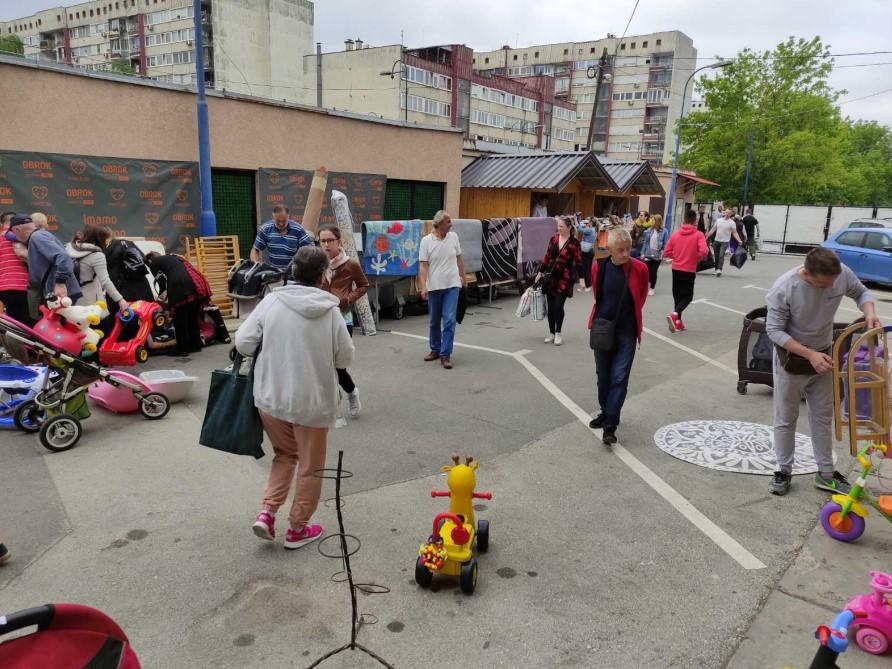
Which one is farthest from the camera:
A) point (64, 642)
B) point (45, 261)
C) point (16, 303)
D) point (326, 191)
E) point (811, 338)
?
point (326, 191)

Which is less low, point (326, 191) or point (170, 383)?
point (326, 191)

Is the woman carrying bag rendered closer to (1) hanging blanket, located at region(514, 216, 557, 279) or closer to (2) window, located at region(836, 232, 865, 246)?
(1) hanging blanket, located at region(514, 216, 557, 279)

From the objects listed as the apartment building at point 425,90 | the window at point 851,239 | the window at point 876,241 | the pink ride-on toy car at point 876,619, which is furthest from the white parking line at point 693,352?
the apartment building at point 425,90

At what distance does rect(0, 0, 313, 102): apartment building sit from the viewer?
54.8 m

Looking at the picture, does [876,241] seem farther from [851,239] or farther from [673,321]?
[673,321]

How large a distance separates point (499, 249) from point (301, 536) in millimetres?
10187

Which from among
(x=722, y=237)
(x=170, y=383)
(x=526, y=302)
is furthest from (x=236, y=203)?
(x=722, y=237)

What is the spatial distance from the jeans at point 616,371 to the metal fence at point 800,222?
2892 cm

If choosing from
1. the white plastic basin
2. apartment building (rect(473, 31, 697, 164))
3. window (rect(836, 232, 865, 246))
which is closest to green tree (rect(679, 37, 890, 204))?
window (rect(836, 232, 865, 246))

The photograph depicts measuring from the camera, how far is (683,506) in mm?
4375

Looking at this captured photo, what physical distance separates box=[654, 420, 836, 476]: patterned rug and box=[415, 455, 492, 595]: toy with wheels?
8.31 feet

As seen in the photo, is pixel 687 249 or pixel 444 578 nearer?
pixel 444 578

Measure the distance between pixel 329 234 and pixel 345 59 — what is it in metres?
54.8

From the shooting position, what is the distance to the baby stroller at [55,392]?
5.10 meters
